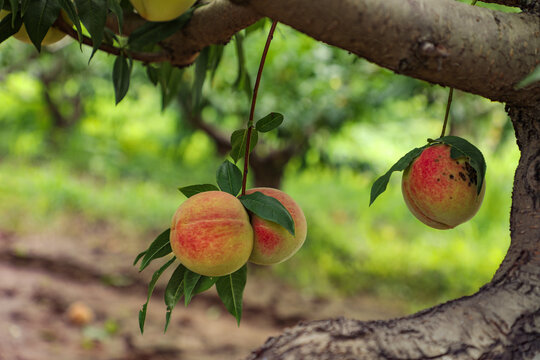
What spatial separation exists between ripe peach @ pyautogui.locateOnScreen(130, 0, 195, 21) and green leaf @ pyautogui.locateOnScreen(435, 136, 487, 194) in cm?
44

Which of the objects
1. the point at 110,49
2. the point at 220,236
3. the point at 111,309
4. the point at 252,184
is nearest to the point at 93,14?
the point at 110,49

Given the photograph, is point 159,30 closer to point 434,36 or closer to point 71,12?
point 71,12

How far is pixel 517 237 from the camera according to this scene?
2.39ft

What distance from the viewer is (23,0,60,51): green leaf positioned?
0.77 meters

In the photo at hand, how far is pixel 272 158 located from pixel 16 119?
305 centimetres

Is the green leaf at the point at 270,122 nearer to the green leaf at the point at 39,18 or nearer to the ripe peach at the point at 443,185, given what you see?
the ripe peach at the point at 443,185

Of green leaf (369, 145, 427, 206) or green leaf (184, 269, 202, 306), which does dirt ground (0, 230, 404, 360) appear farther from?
green leaf (369, 145, 427, 206)

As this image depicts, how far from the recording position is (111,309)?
3.02m

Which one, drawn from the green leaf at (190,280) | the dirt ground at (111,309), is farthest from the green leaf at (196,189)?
the dirt ground at (111,309)

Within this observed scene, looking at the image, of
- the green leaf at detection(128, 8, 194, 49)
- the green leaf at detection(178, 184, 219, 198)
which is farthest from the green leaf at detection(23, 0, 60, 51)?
the green leaf at detection(178, 184, 219, 198)

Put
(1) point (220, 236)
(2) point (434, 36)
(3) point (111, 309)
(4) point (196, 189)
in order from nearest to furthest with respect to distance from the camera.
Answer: (2) point (434, 36) → (1) point (220, 236) → (4) point (196, 189) → (3) point (111, 309)

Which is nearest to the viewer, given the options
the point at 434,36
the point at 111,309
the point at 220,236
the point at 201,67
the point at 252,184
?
the point at 434,36

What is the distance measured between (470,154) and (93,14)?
0.59m

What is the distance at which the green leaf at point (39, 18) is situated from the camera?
77cm
